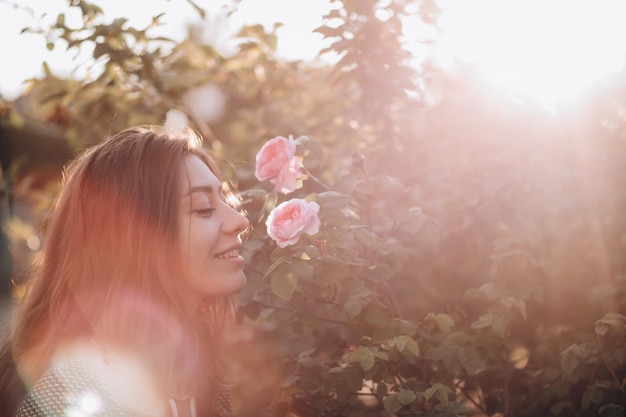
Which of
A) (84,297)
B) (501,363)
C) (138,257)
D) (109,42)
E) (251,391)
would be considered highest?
(109,42)

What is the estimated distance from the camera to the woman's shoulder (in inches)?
63.4

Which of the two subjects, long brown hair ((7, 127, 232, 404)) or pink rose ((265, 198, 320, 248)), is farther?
long brown hair ((7, 127, 232, 404))

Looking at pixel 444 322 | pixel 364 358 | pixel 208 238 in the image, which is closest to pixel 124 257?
pixel 208 238

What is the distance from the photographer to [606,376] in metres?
2.12

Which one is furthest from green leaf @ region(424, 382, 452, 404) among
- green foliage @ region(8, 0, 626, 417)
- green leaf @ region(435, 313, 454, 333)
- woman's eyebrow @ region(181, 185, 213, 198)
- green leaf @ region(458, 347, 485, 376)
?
woman's eyebrow @ region(181, 185, 213, 198)

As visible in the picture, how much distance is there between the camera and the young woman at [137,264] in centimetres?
178

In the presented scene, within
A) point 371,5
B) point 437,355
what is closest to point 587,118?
point 371,5

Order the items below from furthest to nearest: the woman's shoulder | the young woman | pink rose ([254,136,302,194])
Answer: pink rose ([254,136,302,194]), the young woman, the woman's shoulder

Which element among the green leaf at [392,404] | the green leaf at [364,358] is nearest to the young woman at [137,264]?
the green leaf at [364,358]

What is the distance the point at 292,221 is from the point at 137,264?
1.44 feet

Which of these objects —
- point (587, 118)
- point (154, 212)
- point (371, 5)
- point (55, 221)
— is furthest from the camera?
point (587, 118)

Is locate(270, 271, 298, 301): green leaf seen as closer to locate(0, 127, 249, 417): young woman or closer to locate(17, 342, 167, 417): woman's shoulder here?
locate(0, 127, 249, 417): young woman

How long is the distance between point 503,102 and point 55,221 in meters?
1.63

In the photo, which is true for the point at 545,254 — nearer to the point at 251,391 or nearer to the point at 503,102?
the point at 503,102
